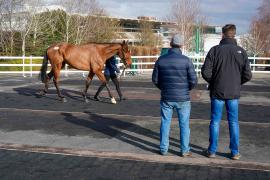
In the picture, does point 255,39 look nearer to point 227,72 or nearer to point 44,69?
point 44,69

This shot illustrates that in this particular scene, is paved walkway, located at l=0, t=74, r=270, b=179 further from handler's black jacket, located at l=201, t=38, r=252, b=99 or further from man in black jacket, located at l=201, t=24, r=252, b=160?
handler's black jacket, located at l=201, t=38, r=252, b=99

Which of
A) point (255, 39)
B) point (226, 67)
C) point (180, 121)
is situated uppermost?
point (255, 39)

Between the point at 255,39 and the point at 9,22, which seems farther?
the point at 255,39

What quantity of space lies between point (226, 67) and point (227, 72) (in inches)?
2.9

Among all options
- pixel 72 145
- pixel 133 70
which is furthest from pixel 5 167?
pixel 133 70

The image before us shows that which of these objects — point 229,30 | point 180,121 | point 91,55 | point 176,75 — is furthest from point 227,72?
point 91,55

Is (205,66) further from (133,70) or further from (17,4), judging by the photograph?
(17,4)

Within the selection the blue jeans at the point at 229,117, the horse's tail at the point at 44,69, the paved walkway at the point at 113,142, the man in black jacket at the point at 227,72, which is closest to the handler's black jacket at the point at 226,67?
the man in black jacket at the point at 227,72

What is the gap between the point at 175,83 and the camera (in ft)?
19.5

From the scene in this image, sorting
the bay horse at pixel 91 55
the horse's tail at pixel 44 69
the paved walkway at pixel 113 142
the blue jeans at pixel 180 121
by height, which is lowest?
the paved walkway at pixel 113 142

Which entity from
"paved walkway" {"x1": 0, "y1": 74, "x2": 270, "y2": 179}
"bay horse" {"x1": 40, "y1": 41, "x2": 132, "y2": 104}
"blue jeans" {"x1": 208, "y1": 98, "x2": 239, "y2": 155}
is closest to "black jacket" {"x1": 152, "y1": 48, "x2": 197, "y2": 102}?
"blue jeans" {"x1": 208, "y1": 98, "x2": 239, "y2": 155}

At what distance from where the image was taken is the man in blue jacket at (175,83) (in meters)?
5.89

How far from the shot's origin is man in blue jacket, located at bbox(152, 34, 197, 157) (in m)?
5.89

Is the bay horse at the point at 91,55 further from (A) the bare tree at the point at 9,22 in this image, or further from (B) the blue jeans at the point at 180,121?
(A) the bare tree at the point at 9,22
